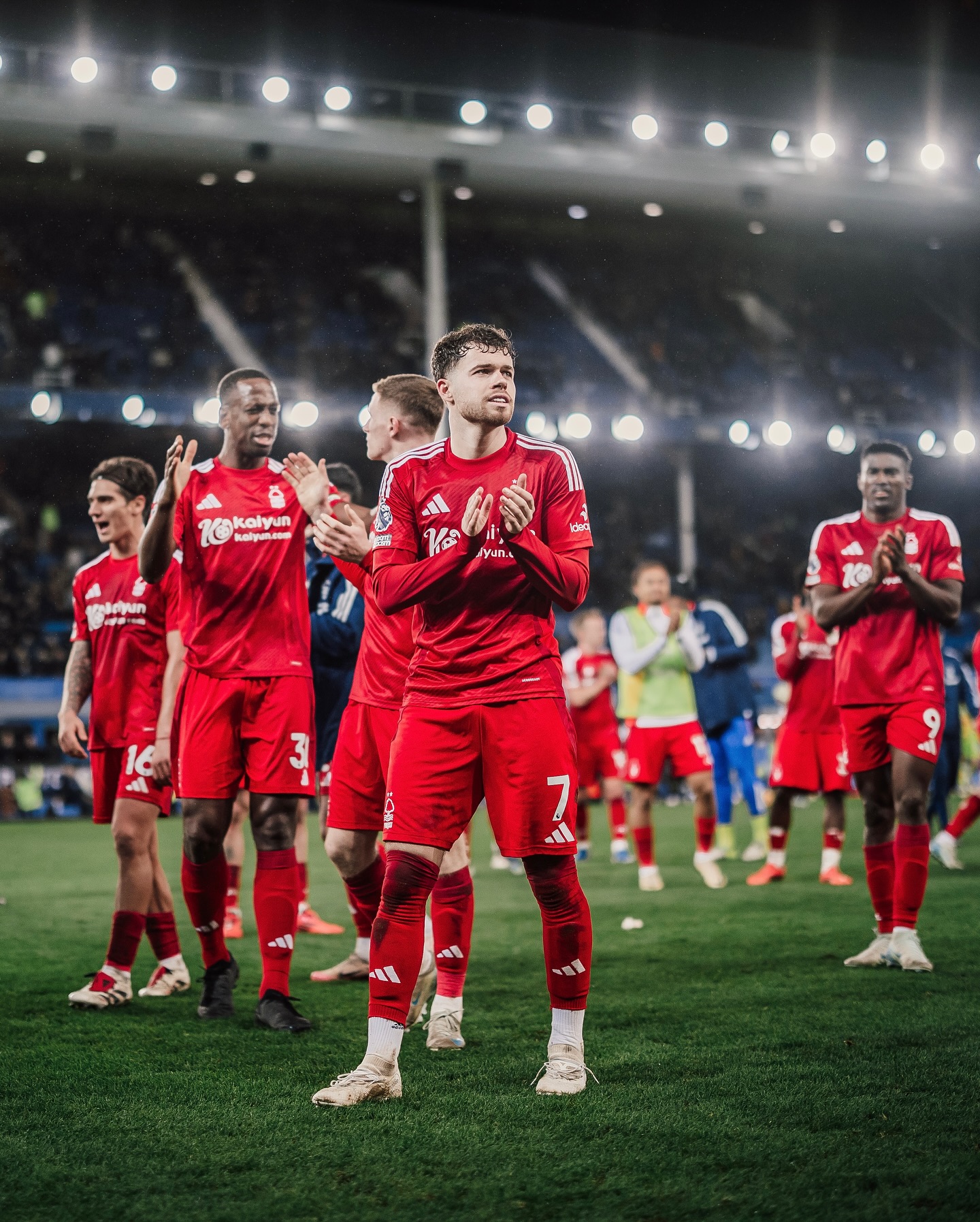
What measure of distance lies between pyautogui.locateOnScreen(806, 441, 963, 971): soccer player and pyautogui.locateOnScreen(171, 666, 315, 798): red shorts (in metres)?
2.48

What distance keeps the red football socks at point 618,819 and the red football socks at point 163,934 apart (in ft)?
20.1

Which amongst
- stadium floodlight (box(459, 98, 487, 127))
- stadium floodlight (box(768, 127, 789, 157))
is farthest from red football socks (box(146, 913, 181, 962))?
stadium floodlight (box(768, 127, 789, 157))

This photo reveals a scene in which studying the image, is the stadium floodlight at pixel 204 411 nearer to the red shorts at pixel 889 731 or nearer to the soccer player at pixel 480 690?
the red shorts at pixel 889 731

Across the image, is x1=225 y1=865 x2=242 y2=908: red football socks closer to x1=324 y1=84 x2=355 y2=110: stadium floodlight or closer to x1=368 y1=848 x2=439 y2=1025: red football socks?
x1=368 y1=848 x2=439 y2=1025: red football socks

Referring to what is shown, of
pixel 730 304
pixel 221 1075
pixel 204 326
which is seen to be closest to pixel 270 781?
pixel 221 1075

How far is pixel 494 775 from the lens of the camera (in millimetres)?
3576

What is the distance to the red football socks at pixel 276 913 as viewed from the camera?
4.47 meters

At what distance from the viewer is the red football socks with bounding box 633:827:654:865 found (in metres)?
8.81

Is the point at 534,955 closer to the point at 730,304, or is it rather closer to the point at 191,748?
the point at 191,748

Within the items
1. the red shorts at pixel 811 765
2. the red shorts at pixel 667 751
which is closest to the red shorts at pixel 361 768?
the red shorts at pixel 667 751

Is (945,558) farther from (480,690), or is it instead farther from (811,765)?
(811,765)

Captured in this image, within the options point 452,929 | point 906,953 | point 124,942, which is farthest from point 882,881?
point 124,942

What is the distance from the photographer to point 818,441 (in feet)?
86.1

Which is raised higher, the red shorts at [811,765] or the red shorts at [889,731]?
the red shorts at [889,731]
